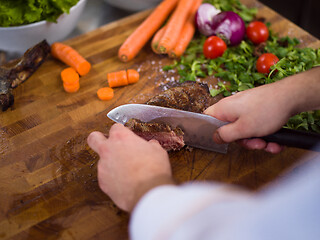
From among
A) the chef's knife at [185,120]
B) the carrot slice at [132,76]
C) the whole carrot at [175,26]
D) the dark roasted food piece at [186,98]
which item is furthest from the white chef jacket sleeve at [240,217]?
the whole carrot at [175,26]

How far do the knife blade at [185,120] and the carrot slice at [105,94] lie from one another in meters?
0.31

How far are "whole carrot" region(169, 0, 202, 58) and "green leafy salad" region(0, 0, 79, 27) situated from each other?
32.0 inches

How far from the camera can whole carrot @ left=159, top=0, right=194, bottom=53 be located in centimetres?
242

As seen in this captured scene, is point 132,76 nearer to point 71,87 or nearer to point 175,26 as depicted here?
point 71,87

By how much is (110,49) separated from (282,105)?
1454mm

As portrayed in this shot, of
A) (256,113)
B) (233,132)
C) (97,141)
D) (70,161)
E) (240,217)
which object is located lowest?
(70,161)

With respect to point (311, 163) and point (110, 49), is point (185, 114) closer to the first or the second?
point (311, 163)

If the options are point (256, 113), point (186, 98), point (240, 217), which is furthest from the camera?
point (186, 98)

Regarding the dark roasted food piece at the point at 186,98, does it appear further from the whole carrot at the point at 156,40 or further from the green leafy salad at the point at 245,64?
the whole carrot at the point at 156,40

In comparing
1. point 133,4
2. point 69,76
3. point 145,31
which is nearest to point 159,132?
point 69,76

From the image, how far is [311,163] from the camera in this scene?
180 cm

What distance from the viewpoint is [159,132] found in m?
1.80

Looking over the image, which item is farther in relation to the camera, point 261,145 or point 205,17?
point 205,17

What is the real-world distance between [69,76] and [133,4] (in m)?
1.10
